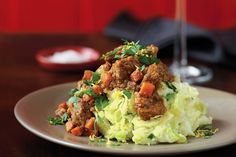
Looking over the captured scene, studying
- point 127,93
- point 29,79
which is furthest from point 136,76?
point 29,79

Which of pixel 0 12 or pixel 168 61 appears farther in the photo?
pixel 0 12

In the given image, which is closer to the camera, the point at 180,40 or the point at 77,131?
the point at 77,131

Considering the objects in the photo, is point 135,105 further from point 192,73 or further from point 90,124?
point 192,73

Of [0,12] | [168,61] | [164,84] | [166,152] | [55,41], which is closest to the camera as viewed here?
[166,152]

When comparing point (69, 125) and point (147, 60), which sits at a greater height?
point (147, 60)

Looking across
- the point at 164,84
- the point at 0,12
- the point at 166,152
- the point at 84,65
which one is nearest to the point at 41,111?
the point at 164,84

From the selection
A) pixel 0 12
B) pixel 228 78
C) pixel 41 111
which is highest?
pixel 0 12

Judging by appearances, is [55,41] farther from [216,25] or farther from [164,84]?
[216,25]
